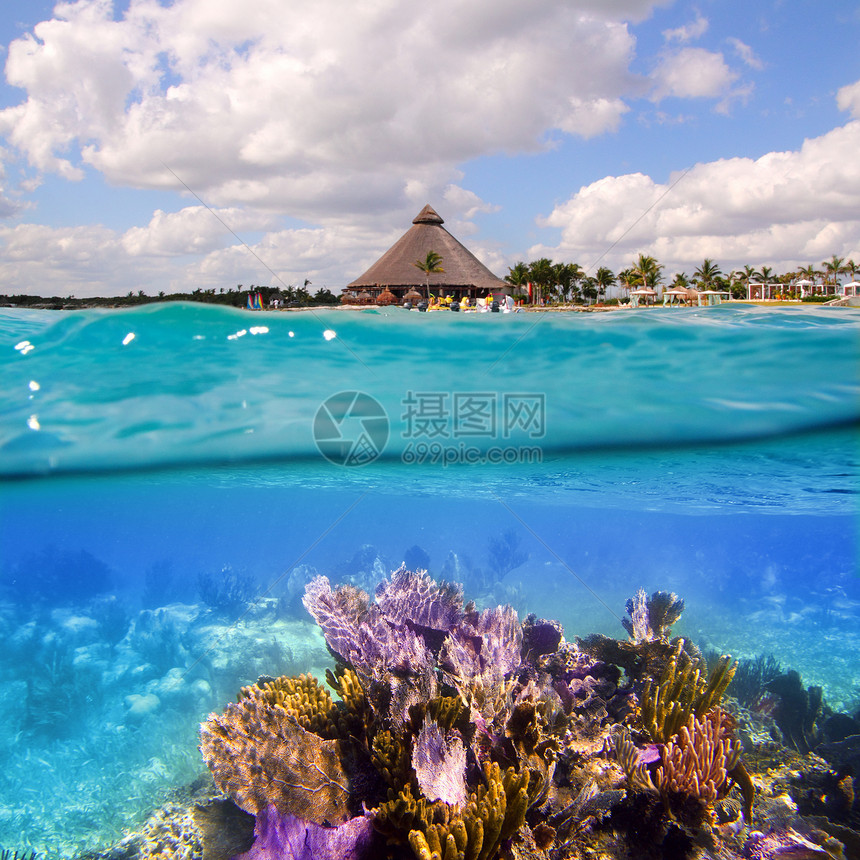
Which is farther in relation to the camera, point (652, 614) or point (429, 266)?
point (429, 266)

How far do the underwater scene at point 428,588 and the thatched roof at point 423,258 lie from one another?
162 ft

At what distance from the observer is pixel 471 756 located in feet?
14.9

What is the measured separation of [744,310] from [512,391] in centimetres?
406

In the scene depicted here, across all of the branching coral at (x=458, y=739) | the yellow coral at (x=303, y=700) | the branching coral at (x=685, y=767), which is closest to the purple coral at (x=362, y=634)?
the branching coral at (x=458, y=739)

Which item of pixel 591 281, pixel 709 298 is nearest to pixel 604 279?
pixel 591 281

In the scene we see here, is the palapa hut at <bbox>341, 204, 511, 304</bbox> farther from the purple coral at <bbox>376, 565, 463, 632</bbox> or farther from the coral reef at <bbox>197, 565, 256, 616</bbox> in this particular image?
the purple coral at <bbox>376, 565, 463, 632</bbox>

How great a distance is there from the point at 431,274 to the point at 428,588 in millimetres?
59130

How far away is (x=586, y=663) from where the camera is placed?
19.4 feet

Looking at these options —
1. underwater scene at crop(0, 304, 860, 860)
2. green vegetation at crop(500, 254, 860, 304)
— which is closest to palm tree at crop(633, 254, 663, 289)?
green vegetation at crop(500, 254, 860, 304)

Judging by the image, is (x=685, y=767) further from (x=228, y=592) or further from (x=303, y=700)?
(x=228, y=592)

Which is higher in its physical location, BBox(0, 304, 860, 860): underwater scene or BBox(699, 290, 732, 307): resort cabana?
BBox(699, 290, 732, 307): resort cabana

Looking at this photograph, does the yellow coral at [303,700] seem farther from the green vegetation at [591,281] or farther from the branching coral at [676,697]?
the green vegetation at [591,281]

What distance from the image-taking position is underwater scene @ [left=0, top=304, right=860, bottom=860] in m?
4.66

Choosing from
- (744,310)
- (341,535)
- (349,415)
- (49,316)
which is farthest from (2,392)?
(744,310)
